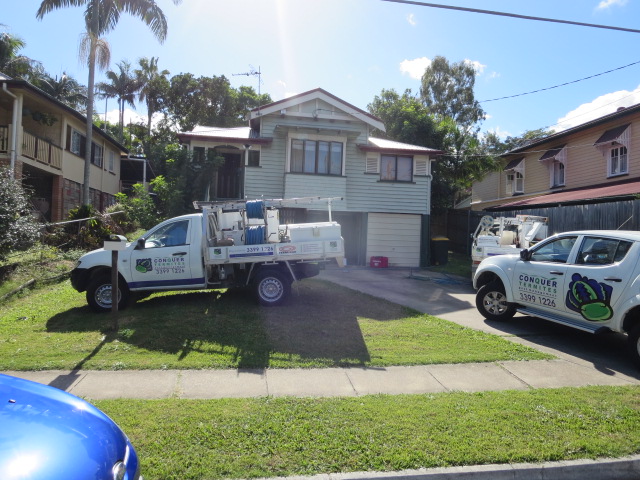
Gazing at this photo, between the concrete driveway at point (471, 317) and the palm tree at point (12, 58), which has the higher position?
the palm tree at point (12, 58)

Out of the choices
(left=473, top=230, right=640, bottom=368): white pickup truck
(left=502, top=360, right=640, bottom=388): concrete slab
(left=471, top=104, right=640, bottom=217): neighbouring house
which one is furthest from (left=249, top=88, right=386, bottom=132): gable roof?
(left=502, top=360, right=640, bottom=388): concrete slab

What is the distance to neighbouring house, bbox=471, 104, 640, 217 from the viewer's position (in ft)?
53.6

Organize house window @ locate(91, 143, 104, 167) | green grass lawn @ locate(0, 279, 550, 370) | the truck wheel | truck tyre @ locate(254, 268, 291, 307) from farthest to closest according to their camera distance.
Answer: house window @ locate(91, 143, 104, 167)
truck tyre @ locate(254, 268, 291, 307)
green grass lawn @ locate(0, 279, 550, 370)
the truck wheel

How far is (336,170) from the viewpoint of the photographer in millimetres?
16984

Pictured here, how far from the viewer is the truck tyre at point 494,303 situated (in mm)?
7910

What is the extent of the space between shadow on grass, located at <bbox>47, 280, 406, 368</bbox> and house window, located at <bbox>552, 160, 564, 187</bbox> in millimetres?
15905

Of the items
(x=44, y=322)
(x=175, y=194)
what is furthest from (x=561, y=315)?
(x=175, y=194)

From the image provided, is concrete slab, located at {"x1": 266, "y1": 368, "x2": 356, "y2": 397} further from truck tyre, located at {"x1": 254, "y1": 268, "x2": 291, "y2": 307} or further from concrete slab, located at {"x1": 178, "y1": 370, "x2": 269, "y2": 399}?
truck tyre, located at {"x1": 254, "y1": 268, "x2": 291, "y2": 307}

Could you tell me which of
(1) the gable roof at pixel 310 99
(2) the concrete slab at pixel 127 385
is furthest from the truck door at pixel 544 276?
(1) the gable roof at pixel 310 99

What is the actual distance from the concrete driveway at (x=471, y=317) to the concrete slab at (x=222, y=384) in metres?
4.39

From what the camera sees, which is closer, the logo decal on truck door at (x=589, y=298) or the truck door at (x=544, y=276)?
the logo decal on truck door at (x=589, y=298)

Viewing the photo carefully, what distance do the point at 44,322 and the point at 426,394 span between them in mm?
6461

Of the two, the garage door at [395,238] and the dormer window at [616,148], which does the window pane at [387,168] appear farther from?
the dormer window at [616,148]

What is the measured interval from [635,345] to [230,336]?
560 cm
